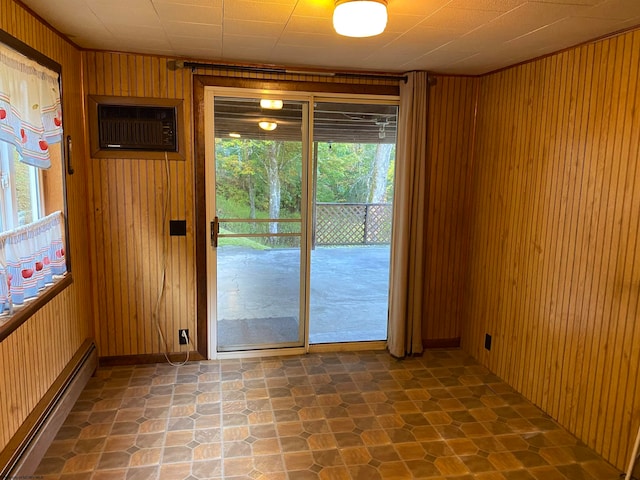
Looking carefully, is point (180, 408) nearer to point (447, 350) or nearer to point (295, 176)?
point (295, 176)

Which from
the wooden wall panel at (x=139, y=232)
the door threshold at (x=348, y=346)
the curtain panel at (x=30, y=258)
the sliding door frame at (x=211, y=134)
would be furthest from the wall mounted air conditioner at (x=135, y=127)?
the door threshold at (x=348, y=346)

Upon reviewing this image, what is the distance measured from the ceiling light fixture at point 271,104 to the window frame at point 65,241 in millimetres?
1380

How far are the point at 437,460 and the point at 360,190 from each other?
8496 mm

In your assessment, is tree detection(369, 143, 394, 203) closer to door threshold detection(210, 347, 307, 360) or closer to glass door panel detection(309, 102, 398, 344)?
glass door panel detection(309, 102, 398, 344)

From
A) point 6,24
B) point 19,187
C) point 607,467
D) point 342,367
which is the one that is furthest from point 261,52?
point 607,467

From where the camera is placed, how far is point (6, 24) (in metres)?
2.04

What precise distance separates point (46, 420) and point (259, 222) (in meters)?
1.94

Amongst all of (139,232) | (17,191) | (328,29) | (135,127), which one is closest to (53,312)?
(17,191)

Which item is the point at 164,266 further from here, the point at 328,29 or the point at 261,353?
the point at 328,29

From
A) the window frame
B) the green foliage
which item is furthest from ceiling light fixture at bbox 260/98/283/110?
the window frame

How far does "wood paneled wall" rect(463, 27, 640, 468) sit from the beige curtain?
1.64ft

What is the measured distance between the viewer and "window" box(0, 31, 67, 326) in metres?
2.05

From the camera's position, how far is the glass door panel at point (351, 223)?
15.5ft

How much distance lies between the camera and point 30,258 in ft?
7.56
